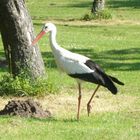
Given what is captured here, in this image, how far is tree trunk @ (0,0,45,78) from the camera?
13.0 m

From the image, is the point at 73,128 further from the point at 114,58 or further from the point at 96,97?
the point at 114,58

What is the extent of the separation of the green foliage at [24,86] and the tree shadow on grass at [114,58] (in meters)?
4.03

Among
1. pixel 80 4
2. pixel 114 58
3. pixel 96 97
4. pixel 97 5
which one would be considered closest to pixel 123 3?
pixel 80 4

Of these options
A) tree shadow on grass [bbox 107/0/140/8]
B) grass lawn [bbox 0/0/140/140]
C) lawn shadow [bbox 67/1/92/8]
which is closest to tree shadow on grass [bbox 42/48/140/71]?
grass lawn [bbox 0/0/140/140]

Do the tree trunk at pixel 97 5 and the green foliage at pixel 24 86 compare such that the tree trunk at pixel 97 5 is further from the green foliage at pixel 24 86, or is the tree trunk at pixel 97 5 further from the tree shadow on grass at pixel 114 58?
the green foliage at pixel 24 86

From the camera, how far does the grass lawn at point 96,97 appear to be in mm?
9281

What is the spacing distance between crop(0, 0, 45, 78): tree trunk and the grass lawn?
0.75 metres

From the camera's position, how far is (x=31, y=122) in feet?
32.5

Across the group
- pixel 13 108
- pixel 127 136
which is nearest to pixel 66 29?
pixel 13 108

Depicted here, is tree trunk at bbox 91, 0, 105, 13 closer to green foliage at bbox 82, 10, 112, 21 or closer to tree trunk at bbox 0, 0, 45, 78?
green foliage at bbox 82, 10, 112, 21

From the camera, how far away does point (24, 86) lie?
12.8 meters

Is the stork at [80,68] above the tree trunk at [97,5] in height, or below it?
above

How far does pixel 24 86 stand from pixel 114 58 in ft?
21.3

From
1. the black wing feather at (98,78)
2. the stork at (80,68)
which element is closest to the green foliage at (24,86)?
the stork at (80,68)
